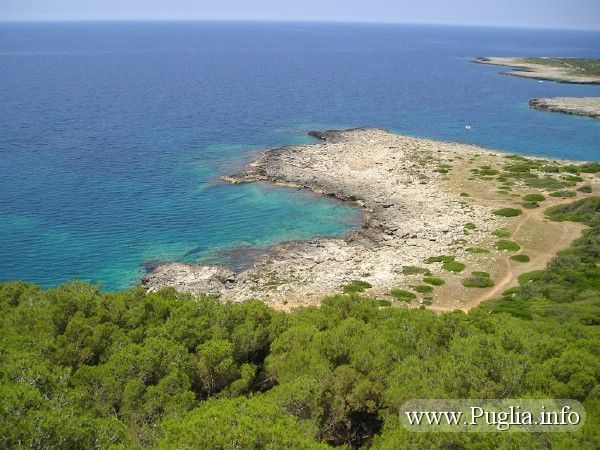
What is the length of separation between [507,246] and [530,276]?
264 inches

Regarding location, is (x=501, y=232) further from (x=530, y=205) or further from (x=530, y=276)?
(x=530, y=205)

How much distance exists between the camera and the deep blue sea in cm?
5509

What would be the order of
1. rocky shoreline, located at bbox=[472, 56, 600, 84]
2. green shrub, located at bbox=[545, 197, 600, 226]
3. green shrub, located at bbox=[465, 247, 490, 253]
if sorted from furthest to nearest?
1. rocky shoreline, located at bbox=[472, 56, 600, 84]
2. green shrub, located at bbox=[545, 197, 600, 226]
3. green shrub, located at bbox=[465, 247, 490, 253]

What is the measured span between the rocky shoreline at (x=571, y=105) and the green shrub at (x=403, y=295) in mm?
100768

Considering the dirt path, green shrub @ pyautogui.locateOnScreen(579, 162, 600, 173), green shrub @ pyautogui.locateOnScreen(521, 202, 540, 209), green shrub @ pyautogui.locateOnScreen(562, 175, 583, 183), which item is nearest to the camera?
the dirt path

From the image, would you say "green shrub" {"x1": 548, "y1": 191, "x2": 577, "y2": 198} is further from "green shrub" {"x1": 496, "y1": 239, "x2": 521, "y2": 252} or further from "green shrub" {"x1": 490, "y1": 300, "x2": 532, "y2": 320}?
"green shrub" {"x1": 490, "y1": 300, "x2": 532, "y2": 320}

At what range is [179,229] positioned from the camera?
2313 inches

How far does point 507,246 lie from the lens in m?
51.8

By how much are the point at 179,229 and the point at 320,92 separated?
334ft

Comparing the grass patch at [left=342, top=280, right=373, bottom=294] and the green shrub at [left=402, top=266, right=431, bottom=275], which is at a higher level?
the green shrub at [left=402, top=266, right=431, bottom=275]

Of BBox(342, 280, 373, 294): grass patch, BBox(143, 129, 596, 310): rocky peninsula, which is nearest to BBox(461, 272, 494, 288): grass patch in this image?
BBox(143, 129, 596, 310): rocky peninsula

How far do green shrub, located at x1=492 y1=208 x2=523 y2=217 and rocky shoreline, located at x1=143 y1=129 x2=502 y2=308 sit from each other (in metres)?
0.98

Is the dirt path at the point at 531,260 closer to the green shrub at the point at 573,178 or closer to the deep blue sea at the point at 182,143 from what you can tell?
the green shrub at the point at 573,178

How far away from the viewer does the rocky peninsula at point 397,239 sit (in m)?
45.3
